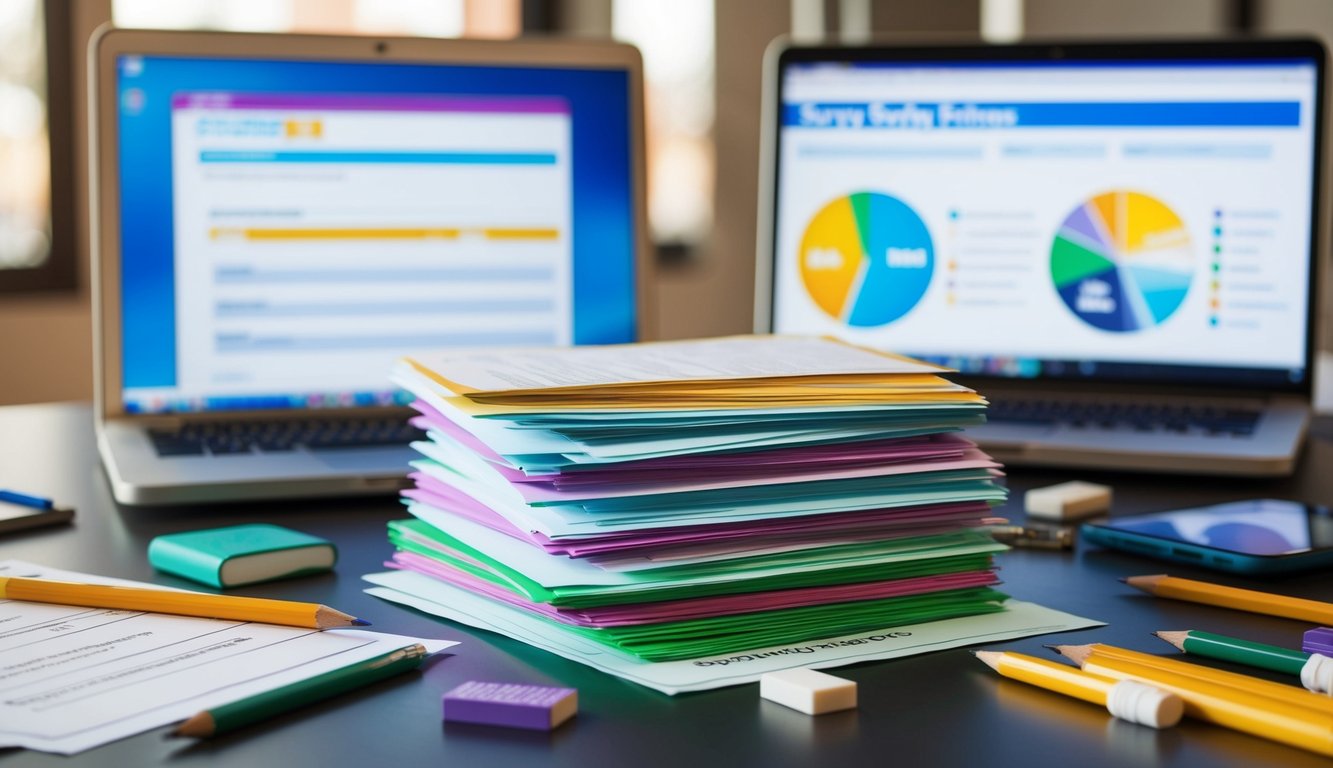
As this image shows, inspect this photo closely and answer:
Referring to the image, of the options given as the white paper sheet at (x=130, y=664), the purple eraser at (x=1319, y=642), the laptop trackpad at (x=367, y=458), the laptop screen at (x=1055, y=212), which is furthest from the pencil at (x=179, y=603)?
the laptop screen at (x=1055, y=212)

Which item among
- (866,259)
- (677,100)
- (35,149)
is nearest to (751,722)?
(866,259)

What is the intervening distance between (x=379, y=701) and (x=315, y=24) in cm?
316

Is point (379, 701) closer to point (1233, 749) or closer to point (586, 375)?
point (586, 375)

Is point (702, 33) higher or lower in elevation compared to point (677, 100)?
higher

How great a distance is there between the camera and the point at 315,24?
→ 3465 mm

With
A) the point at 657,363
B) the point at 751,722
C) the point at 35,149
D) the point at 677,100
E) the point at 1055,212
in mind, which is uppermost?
the point at 677,100

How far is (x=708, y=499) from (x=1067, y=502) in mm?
406

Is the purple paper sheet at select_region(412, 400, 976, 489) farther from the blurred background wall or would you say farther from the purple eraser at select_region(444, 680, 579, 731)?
the blurred background wall

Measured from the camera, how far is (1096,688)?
22.5 inches

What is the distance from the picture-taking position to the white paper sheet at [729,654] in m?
0.61

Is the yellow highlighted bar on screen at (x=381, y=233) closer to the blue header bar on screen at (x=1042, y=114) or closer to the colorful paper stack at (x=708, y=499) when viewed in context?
the blue header bar on screen at (x=1042, y=114)

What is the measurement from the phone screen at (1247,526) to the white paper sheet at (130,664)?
46 cm

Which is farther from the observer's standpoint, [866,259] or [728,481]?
[866,259]

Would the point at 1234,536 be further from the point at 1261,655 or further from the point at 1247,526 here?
the point at 1261,655
